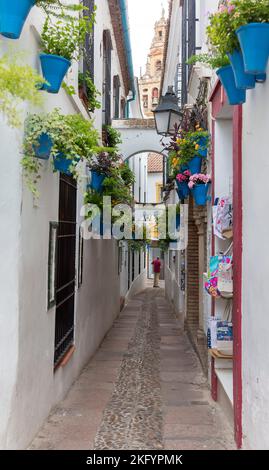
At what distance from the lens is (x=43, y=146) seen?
4.09 m

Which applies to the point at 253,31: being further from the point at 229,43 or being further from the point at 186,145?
the point at 186,145

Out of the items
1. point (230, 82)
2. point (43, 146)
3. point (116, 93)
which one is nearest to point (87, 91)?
point (43, 146)

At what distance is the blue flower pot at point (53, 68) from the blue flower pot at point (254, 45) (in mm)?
1729

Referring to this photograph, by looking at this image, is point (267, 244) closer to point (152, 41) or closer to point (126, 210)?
point (126, 210)

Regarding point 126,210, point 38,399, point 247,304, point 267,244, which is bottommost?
point 38,399

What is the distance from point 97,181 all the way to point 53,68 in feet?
14.1

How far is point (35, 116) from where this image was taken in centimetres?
402

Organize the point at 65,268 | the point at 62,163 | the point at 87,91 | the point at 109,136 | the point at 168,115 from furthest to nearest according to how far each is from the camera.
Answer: the point at 109,136 → the point at 168,115 → the point at 87,91 → the point at 65,268 → the point at 62,163

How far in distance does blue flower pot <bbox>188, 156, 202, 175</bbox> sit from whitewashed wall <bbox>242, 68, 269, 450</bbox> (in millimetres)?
2998

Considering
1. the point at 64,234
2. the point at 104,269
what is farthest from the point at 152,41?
the point at 64,234

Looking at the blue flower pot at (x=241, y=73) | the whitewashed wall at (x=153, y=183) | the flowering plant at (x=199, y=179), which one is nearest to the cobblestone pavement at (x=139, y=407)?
the flowering plant at (x=199, y=179)

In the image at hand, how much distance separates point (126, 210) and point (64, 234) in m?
3.41

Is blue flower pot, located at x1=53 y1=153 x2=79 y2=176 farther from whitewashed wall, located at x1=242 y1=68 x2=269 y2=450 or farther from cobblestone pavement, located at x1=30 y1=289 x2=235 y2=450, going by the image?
cobblestone pavement, located at x1=30 y1=289 x2=235 y2=450

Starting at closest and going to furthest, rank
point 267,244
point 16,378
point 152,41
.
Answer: point 267,244, point 16,378, point 152,41
